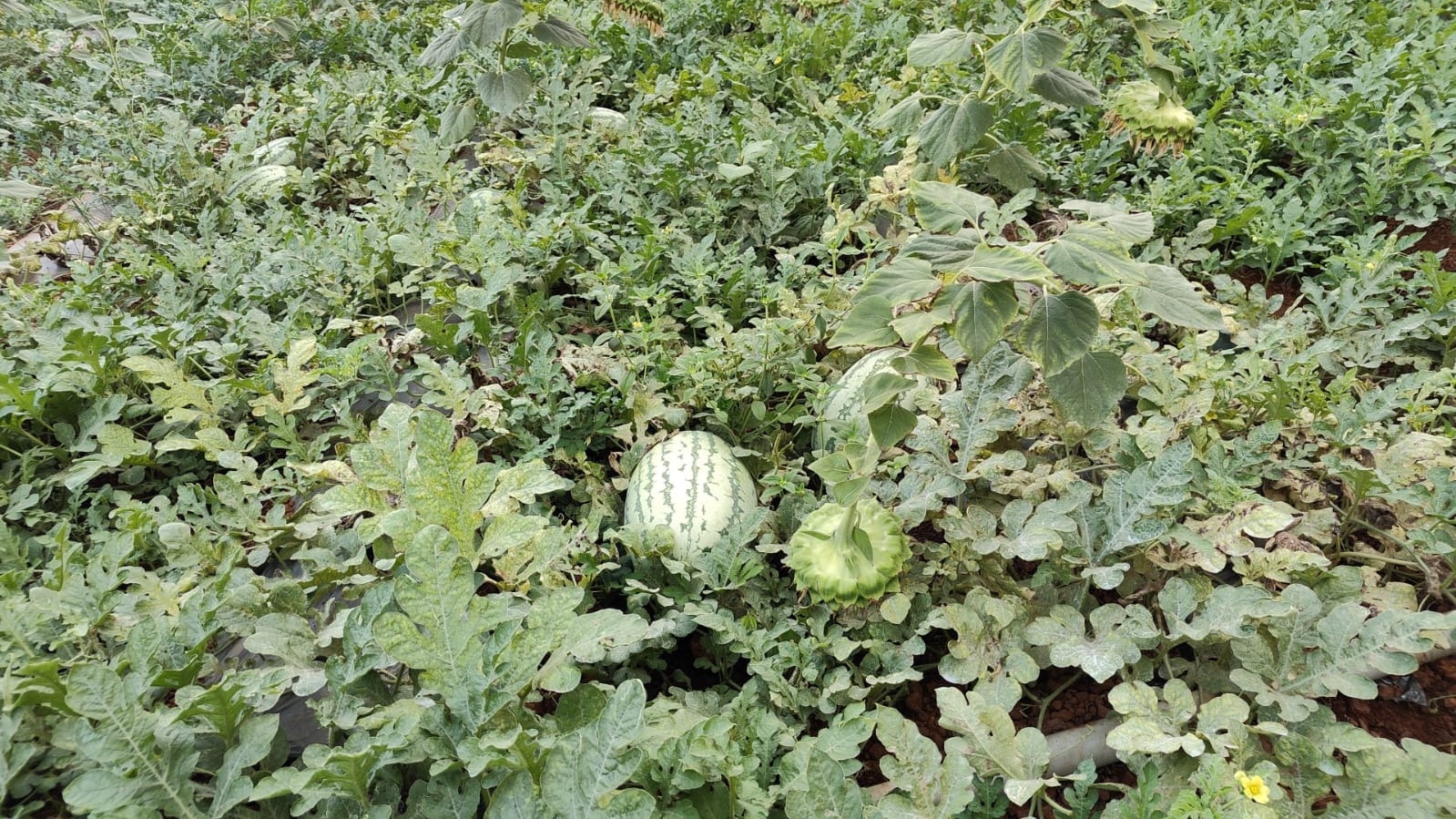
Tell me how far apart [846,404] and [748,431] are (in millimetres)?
324

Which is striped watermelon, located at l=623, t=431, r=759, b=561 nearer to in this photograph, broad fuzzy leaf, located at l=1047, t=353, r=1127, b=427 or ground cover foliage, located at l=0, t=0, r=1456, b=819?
ground cover foliage, located at l=0, t=0, r=1456, b=819

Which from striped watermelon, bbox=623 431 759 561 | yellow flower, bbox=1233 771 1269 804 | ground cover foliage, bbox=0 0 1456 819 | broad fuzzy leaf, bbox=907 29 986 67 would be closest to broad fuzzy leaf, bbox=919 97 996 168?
ground cover foliage, bbox=0 0 1456 819

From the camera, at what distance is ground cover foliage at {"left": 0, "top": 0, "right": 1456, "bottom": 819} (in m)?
1.48

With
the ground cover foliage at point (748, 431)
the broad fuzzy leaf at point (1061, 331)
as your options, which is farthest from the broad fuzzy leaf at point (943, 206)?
the broad fuzzy leaf at point (1061, 331)

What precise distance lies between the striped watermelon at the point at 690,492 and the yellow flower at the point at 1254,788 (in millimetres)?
1137

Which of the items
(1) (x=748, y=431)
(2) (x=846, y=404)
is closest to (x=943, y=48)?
(2) (x=846, y=404)

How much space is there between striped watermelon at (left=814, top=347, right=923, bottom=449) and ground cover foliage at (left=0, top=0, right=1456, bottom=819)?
0.16 ft

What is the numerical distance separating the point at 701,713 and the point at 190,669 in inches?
36.9

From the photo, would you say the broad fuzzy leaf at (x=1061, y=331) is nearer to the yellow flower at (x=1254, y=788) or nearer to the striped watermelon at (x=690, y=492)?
the yellow flower at (x=1254, y=788)

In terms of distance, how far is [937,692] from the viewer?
165 cm

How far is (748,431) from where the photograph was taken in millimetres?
2482

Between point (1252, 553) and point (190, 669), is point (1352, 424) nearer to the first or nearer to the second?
point (1252, 553)

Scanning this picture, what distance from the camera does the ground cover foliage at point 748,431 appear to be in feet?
4.86

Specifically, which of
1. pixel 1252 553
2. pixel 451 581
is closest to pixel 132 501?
pixel 451 581
